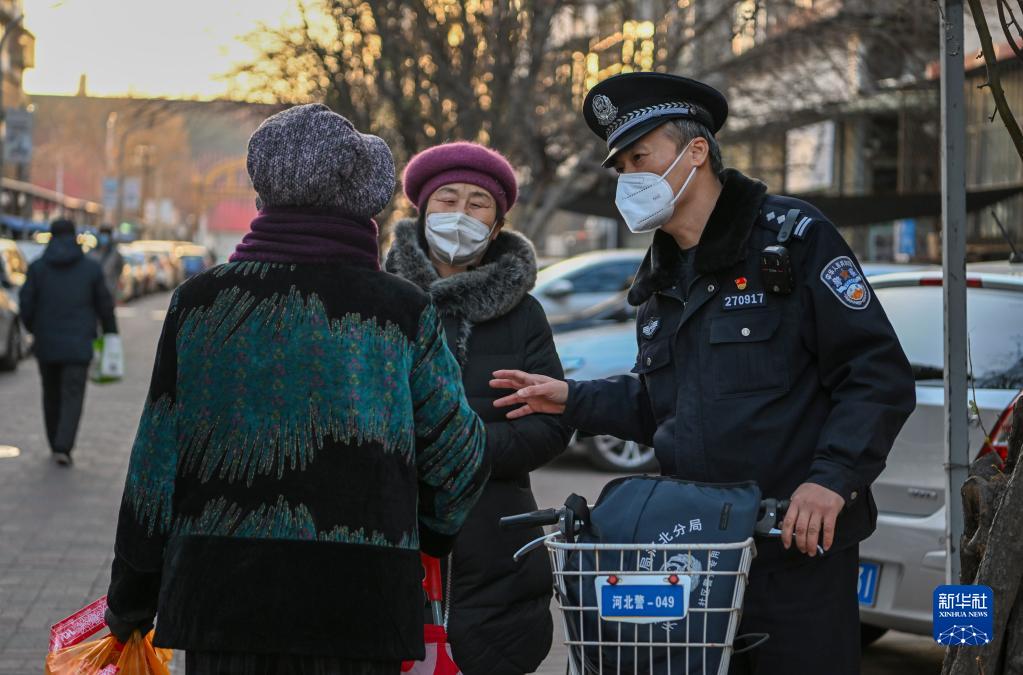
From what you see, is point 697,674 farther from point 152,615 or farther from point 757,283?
point 152,615

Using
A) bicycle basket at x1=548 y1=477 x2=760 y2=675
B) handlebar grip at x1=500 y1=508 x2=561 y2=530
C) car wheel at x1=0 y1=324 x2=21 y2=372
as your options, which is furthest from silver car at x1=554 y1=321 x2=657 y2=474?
car wheel at x1=0 y1=324 x2=21 y2=372

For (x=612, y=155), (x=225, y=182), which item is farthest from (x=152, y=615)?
(x=225, y=182)

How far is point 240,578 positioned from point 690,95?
55.0 inches

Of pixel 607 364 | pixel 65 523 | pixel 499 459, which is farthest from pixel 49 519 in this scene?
pixel 499 459

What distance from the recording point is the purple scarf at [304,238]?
2986mm

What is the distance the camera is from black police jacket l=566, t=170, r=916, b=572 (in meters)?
3.09

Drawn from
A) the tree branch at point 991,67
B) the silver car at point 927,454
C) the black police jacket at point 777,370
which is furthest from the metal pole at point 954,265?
the silver car at point 927,454

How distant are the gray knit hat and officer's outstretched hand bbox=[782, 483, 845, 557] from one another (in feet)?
3.29

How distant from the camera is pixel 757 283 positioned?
3.26 meters

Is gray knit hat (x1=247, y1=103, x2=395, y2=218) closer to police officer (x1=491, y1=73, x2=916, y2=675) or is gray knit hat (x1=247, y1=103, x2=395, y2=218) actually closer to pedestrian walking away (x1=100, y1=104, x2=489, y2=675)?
pedestrian walking away (x1=100, y1=104, x2=489, y2=675)

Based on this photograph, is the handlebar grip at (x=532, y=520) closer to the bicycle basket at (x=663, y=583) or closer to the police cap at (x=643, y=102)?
the bicycle basket at (x=663, y=583)

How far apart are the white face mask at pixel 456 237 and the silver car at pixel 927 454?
227 cm

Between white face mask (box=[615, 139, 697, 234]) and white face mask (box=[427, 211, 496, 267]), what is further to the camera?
white face mask (box=[427, 211, 496, 267])

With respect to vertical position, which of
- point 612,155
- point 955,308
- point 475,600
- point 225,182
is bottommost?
point 475,600
